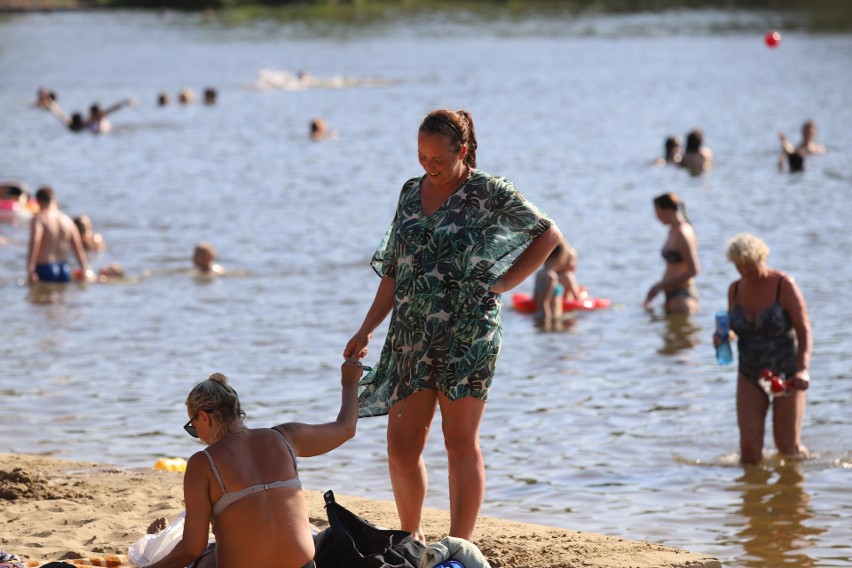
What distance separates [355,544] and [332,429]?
471 mm

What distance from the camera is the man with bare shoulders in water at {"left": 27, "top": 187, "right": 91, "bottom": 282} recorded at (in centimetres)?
1580

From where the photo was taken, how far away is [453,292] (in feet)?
17.9

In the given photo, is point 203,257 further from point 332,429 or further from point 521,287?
point 332,429

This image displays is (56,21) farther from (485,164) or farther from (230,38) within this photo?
(485,164)

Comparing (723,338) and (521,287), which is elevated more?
(723,338)

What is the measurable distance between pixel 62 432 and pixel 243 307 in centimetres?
529

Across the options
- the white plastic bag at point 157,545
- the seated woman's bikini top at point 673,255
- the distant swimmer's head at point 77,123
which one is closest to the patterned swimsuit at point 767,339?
the white plastic bag at point 157,545

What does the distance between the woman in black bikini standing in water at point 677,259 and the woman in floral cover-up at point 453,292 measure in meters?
7.58

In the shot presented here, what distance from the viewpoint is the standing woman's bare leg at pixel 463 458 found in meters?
5.44

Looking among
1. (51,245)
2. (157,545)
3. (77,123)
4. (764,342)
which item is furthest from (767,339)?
(77,123)

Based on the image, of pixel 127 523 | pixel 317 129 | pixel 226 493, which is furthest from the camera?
pixel 317 129

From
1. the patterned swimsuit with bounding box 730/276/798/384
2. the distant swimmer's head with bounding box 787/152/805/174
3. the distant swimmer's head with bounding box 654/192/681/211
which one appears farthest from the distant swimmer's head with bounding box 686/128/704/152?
the patterned swimsuit with bounding box 730/276/798/384

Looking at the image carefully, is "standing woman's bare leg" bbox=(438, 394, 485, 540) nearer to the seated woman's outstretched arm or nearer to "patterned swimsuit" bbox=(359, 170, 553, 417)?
"patterned swimsuit" bbox=(359, 170, 553, 417)

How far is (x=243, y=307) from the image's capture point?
14.8 meters
